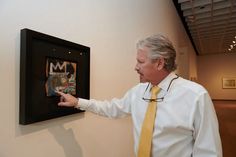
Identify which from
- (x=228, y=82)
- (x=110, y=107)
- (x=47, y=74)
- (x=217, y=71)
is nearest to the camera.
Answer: (x=47, y=74)

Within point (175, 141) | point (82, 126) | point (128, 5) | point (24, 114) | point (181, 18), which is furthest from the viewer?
point (181, 18)

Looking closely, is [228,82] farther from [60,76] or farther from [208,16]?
[60,76]

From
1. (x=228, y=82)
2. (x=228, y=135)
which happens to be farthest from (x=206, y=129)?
(x=228, y=82)

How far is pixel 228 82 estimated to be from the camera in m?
13.5

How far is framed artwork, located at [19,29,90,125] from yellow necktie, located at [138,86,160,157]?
0.48 m

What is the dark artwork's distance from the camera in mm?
1179

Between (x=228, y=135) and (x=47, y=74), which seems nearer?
(x=47, y=74)

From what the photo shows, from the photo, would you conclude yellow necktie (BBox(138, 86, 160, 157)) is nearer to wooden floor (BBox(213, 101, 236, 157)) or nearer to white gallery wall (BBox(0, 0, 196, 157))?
white gallery wall (BBox(0, 0, 196, 157))

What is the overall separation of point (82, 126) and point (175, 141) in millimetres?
654

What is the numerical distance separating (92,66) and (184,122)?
0.80 meters

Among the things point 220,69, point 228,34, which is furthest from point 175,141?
point 220,69

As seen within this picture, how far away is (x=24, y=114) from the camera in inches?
40.0

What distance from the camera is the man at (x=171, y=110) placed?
1.19m

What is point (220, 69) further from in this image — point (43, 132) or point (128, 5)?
point (43, 132)
